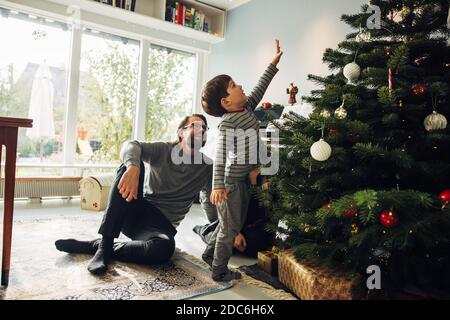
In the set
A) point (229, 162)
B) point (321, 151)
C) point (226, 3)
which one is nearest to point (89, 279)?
point (229, 162)

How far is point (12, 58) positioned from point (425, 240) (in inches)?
154

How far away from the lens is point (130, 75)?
13.5 feet

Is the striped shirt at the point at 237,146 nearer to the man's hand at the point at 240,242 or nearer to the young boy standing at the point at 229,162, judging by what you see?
the young boy standing at the point at 229,162

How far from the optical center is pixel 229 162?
1529 millimetres

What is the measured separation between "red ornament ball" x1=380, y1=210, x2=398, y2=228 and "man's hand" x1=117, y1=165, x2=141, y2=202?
1.06 m

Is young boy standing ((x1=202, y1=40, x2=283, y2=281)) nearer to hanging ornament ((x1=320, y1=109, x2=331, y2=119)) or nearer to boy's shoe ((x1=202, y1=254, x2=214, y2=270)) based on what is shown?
boy's shoe ((x1=202, y1=254, x2=214, y2=270))

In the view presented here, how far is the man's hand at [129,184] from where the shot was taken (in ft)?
5.05

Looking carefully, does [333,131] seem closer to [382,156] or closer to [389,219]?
[382,156]

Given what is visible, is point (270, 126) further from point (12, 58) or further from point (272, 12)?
point (12, 58)

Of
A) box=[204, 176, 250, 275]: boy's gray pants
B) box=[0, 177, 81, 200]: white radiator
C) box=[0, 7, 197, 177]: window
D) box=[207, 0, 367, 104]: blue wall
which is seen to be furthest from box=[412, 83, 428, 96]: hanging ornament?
box=[0, 7, 197, 177]: window

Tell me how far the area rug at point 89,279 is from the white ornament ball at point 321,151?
68 centimetres

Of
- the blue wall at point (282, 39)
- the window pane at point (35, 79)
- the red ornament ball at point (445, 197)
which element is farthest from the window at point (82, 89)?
the red ornament ball at point (445, 197)

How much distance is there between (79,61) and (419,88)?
3.55 meters
